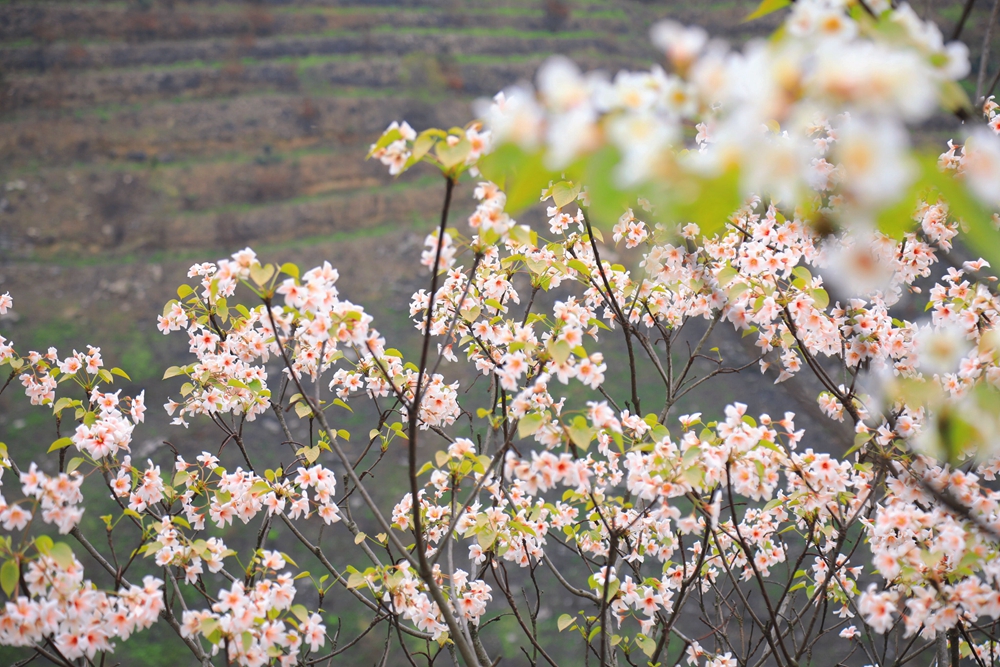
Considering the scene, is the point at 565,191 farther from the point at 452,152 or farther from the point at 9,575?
the point at 9,575

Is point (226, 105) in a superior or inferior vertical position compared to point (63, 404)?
superior

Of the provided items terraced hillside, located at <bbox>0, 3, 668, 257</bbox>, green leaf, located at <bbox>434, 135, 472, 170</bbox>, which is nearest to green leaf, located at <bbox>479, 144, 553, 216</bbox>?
green leaf, located at <bbox>434, 135, 472, 170</bbox>

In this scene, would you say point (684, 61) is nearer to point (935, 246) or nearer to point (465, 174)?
point (465, 174)

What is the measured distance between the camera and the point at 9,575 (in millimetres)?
1216

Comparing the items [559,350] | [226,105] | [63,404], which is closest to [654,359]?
[559,350]

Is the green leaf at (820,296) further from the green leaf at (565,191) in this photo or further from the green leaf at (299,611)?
the green leaf at (299,611)

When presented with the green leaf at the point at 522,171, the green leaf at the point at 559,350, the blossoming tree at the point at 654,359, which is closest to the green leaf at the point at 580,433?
the blossoming tree at the point at 654,359

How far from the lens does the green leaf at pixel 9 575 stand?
47.5 inches

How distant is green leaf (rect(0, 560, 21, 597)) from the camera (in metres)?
1.21

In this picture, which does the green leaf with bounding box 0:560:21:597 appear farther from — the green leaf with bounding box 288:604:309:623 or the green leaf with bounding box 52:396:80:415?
the green leaf with bounding box 52:396:80:415

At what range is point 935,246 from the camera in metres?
2.04

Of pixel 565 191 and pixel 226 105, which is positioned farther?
pixel 226 105

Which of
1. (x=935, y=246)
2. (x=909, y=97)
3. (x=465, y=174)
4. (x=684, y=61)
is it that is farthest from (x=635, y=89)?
(x=935, y=246)

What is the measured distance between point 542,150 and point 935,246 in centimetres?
200
